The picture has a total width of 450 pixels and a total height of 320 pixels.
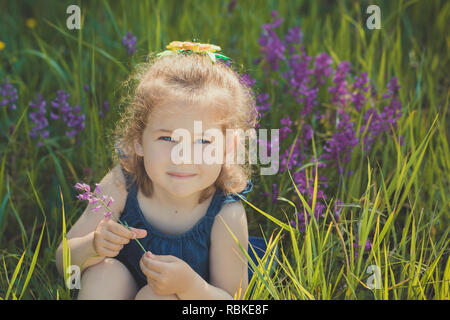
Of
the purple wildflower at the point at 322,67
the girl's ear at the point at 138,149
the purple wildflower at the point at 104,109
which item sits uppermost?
the purple wildflower at the point at 322,67

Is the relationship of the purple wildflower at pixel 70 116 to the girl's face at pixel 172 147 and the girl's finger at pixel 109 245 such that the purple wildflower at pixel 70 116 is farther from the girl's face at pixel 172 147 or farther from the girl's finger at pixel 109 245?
the girl's finger at pixel 109 245

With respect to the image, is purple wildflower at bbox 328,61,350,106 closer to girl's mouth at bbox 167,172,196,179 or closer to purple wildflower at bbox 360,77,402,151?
purple wildflower at bbox 360,77,402,151

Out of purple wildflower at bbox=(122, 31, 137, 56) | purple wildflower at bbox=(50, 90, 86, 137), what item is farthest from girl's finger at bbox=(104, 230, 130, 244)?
purple wildflower at bbox=(122, 31, 137, 56)

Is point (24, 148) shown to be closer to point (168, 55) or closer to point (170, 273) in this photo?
point (168, 55)

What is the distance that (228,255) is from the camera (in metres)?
1.94

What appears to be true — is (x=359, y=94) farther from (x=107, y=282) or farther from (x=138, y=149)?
(x=107, y=282)

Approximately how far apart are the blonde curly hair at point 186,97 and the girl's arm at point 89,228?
2.4 inches

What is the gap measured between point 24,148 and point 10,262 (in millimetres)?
557

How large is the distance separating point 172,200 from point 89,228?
0.28 m

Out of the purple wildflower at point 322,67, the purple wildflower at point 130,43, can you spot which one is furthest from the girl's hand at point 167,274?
the purple wildflower at point 322,67

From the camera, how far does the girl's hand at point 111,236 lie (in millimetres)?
1743

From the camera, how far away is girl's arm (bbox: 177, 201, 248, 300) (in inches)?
75.7
